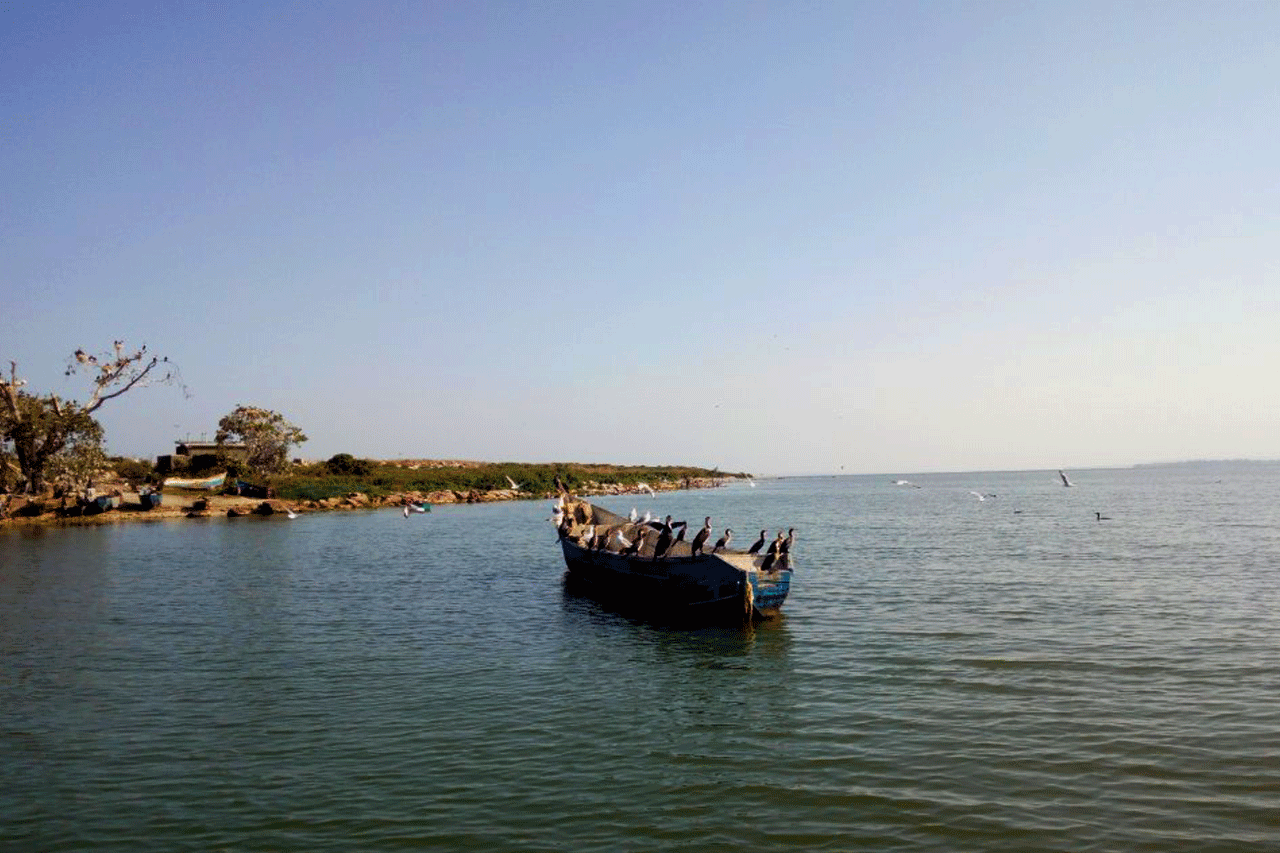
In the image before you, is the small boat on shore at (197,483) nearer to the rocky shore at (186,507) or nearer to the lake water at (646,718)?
the rocky shore at (186,507)

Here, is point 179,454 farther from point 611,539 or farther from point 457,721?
point 457,721

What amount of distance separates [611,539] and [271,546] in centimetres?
2645

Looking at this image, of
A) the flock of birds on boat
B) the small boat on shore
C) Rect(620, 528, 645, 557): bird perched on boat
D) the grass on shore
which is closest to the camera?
the flock of birds on boat

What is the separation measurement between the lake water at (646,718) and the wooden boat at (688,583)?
1.03 meters

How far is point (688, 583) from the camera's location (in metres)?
25.0

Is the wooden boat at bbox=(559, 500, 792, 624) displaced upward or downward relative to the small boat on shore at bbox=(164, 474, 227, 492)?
downward

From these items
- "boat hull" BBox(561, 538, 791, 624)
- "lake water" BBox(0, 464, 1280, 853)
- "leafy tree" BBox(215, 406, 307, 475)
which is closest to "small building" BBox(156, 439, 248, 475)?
"leafy tree" BBox(215, 406, 307, 475)

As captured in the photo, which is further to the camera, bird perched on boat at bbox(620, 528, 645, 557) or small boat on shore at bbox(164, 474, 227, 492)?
small boat on shore at bbox(164, 474, 227, 492)

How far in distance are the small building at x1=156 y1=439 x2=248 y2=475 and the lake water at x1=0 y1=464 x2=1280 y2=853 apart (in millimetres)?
65763

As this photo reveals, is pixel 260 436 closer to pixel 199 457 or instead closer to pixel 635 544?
pixel 199 457

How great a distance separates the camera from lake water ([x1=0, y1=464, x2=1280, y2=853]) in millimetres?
10695

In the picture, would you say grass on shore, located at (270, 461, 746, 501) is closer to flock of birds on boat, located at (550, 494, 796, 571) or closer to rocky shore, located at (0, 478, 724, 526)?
rocky shore, located at (0, 478, 724, 526)

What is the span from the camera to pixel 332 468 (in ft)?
370

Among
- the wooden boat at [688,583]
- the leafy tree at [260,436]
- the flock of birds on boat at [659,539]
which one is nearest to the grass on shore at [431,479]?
the leafy tree at [260,436]
